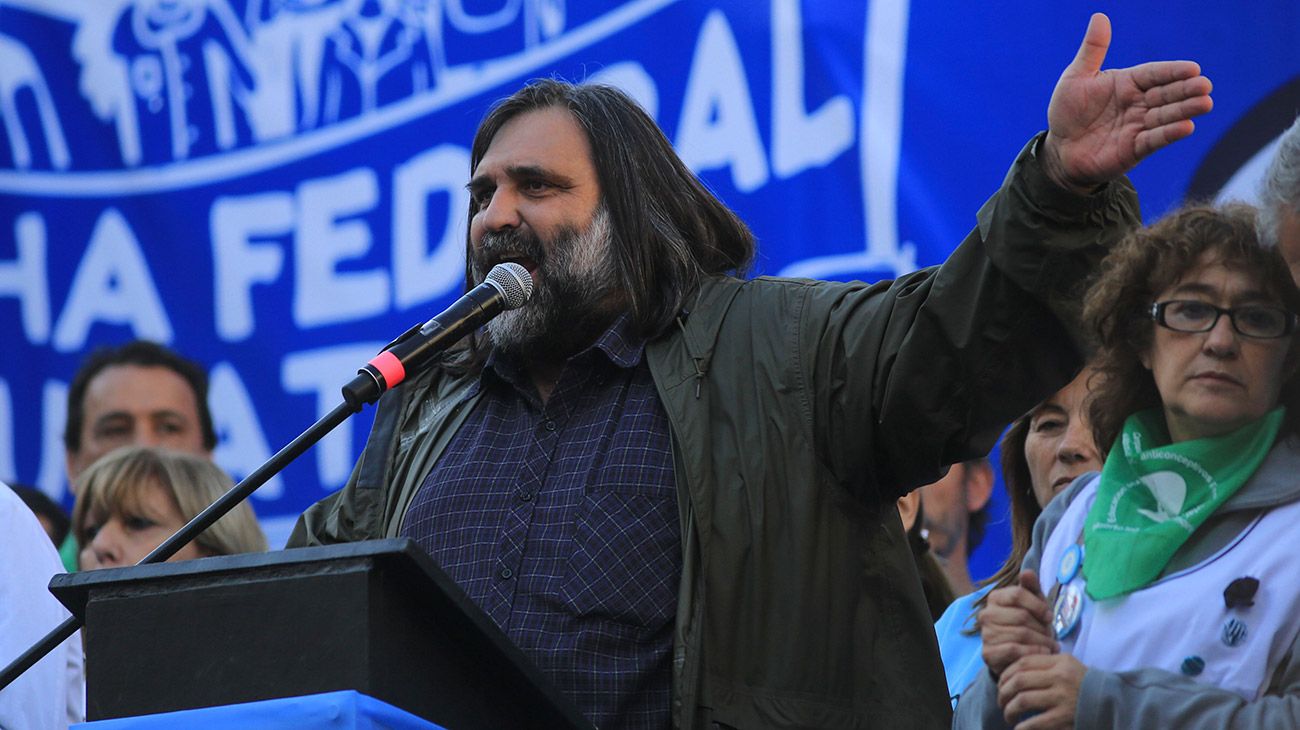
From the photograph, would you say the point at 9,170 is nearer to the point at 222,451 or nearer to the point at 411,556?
the point at 222,451

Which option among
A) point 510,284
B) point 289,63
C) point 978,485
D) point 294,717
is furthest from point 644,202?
point 289,63

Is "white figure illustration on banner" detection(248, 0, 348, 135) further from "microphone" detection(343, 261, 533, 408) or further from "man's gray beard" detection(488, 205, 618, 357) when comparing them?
"microphone" detection(343, 261, 533, 408)

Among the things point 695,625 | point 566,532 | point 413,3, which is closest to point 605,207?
point 566,532

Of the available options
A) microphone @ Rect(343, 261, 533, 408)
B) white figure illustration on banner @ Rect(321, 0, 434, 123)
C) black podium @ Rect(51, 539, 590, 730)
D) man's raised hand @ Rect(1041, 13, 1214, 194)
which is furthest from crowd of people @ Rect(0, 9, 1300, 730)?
white figure illustration on banner @ Rect(321, 0, 434, 123)

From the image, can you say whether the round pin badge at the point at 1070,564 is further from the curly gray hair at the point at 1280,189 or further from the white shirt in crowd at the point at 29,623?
the white shirt in crowd at the point at 29,623

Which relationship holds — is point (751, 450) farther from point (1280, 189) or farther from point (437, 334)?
point (1280, 189)

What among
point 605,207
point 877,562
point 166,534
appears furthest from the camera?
point 166,534

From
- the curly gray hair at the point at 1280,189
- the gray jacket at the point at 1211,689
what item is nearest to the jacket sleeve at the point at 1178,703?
the gray jacket at the point at 1211,689

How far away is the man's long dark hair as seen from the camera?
319 cm

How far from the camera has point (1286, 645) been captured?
224cm

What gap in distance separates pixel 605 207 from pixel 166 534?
6.16 ft

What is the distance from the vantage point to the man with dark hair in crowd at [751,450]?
2.47 m

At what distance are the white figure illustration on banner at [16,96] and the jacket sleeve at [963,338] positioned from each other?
3.81 metres

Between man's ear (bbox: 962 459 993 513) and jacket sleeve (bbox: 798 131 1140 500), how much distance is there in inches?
61.5
